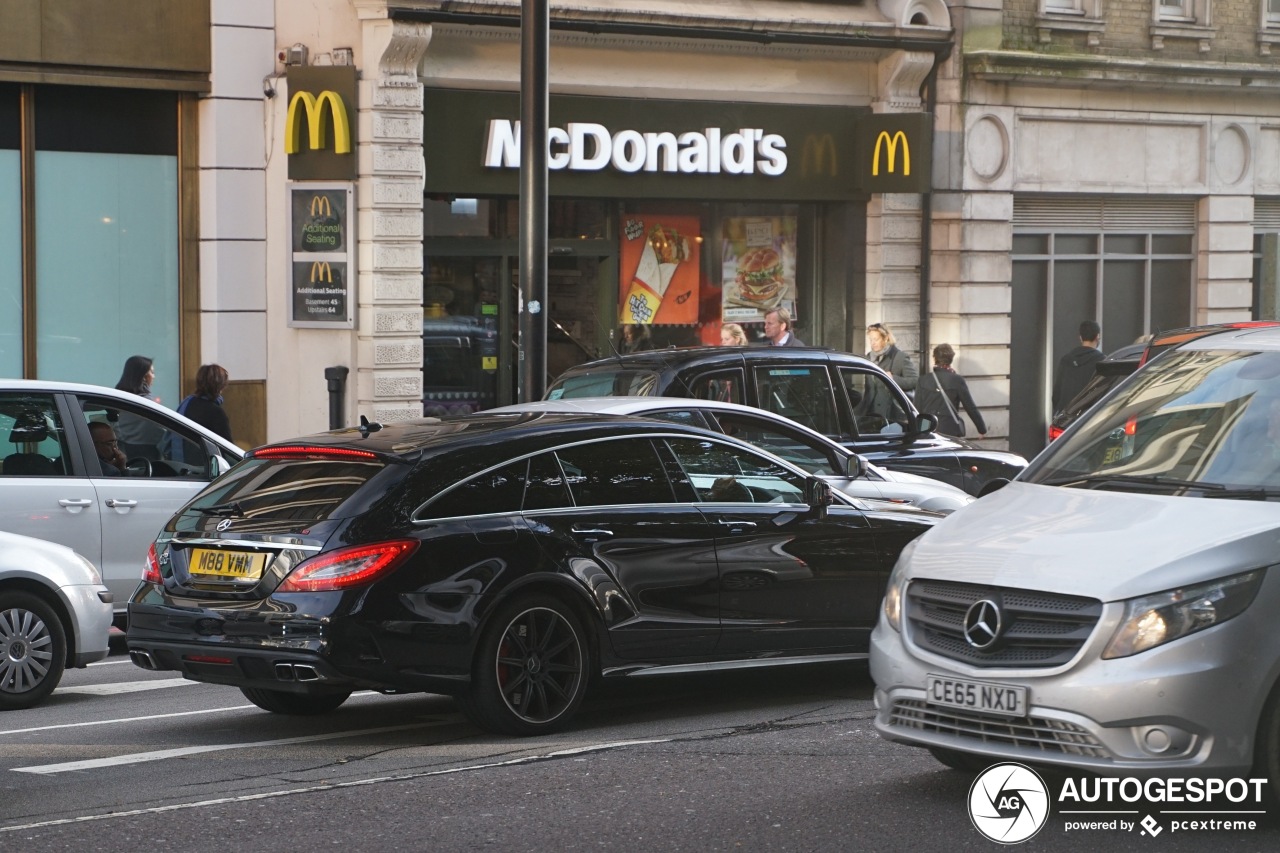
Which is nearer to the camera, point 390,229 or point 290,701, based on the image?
point 290,701

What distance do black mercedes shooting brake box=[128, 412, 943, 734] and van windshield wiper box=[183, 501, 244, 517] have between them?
0.04 feet

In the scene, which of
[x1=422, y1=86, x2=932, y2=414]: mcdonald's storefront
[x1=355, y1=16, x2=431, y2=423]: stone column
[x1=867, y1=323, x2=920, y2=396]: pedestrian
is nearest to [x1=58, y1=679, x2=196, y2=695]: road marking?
[x1=355, y1=16, x2=431, y2=423]: stone column

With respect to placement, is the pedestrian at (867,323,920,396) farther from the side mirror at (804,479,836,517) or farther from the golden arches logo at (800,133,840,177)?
the side mirror at (804,479,836,517)

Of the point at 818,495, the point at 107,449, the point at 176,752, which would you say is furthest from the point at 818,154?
the point at 176,752

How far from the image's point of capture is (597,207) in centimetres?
2053

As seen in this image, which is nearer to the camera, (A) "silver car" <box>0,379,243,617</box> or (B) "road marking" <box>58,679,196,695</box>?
(B) "road marking" <box>58,679,196,695</box>

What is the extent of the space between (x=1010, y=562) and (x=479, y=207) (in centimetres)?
1407

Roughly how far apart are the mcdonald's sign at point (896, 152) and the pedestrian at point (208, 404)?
9307mm

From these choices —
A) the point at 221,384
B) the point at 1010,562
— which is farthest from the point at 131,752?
the point at 221,384

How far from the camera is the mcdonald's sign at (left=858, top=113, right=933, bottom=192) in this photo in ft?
69.9

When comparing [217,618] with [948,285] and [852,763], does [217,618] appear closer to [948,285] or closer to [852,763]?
[852,763]

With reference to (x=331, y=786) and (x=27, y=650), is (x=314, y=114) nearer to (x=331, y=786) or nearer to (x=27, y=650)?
(x=27, y=650)

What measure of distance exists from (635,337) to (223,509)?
12.6 metres

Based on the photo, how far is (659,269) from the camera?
68.9ft
